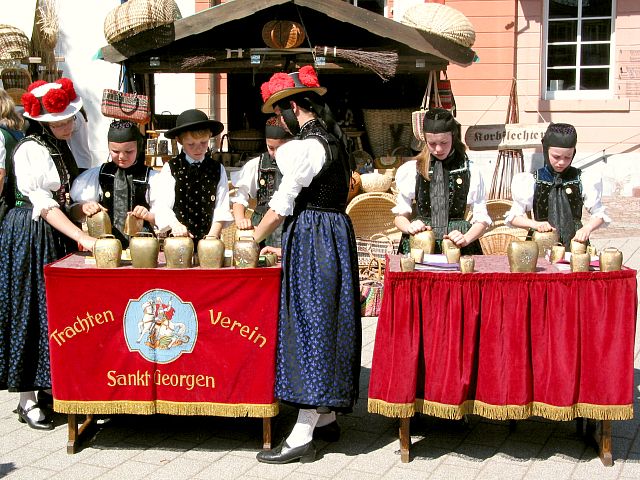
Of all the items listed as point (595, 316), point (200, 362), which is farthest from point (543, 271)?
point (200, 362)

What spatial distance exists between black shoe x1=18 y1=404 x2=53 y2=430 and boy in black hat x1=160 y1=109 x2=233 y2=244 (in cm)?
117

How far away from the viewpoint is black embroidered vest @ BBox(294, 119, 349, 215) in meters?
3.79

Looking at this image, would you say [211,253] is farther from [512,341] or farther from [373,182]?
[373,182]

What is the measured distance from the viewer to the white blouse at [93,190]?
4.35 m

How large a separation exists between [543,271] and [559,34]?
8.93 meters

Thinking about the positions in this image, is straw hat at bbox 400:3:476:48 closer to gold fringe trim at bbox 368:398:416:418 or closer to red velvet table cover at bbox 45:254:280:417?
red velvet table cover at bbox 45:254:280:417

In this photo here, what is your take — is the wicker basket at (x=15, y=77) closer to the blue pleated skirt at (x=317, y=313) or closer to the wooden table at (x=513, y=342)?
the blue pleated skirt at (x=317, y=313)

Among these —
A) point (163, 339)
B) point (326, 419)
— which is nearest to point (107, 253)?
point (163, 339)

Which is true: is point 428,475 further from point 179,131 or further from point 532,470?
point 179,131

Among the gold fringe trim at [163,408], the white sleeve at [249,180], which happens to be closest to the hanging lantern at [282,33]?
the white sleeve at [249,180]

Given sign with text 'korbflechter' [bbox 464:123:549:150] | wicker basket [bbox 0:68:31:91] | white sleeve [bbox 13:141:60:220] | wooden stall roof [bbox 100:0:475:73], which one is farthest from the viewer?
wicker basket [bbox 0:68:31:91]

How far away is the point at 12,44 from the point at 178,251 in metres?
6.20

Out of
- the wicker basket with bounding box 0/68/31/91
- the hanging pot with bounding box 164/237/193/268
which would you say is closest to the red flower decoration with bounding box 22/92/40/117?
the hanging pot with bounding box 164/237/193/268

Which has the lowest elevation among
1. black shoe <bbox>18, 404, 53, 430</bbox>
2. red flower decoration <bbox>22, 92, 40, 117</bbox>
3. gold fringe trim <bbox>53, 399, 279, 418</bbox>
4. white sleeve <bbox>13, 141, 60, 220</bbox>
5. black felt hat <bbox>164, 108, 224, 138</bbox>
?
black shoe <bbox>18, 404, 53, 430</bbox>
